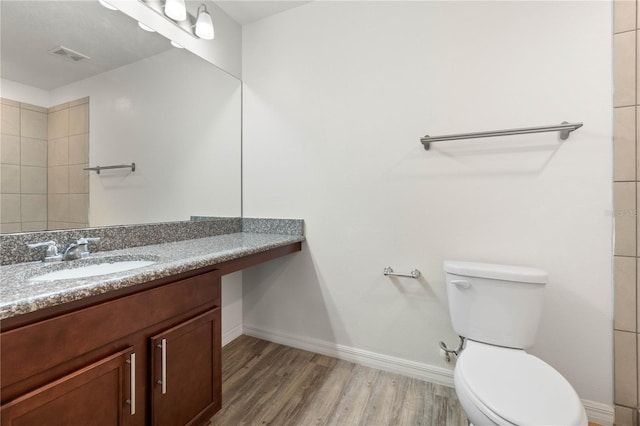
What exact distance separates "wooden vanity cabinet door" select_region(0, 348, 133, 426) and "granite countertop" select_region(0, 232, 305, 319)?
0.24 metres

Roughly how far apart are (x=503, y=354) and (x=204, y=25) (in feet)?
7.71

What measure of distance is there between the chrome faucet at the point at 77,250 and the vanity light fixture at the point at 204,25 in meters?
1.35

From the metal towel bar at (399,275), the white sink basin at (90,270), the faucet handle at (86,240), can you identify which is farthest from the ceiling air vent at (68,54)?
the metal towel bar at (399,275)

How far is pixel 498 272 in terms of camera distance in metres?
1.33

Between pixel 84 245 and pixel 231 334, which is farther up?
pixel 84 245

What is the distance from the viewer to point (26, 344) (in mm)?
735

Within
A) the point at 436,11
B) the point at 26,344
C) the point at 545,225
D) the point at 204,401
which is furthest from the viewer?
the point at 436,11

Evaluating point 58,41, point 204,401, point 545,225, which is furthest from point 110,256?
point 545,225

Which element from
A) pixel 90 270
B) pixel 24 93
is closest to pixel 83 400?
pixel 90 270

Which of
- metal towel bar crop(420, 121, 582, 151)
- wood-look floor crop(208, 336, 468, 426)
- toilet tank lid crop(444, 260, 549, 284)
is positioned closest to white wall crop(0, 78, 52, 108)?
wood-look floor crop(208, 336, 468, 426)

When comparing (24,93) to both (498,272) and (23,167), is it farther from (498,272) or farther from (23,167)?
(498,272)

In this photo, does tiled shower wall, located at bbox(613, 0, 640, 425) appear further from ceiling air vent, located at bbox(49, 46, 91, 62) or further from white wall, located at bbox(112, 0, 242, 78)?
ceiling air vent, located at bbox(49, 46, 91, 62)

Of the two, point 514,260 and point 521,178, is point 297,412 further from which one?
point 521,178

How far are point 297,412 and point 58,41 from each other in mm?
2106
